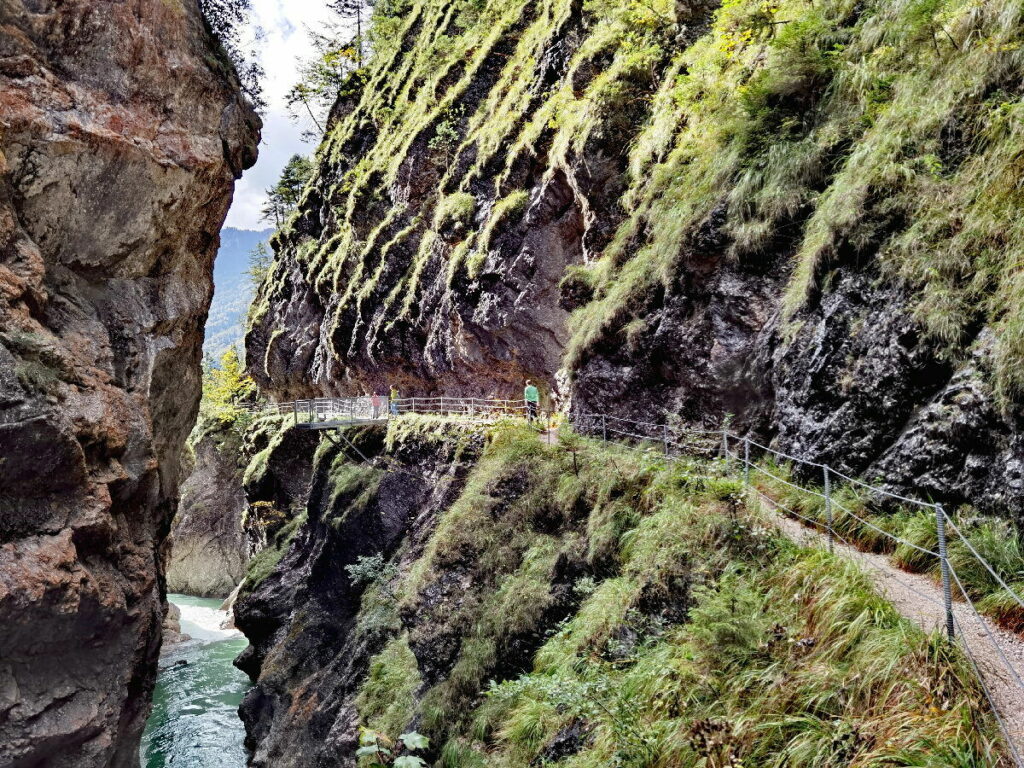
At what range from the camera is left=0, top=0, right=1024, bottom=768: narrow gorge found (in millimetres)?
5531

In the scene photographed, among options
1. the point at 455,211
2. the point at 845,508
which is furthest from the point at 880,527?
the point at 455,211

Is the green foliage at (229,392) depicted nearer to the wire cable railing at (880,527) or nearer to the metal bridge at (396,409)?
the metal bridge at (396,409)

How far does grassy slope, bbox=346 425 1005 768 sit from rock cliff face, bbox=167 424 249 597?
→ 29585 mm

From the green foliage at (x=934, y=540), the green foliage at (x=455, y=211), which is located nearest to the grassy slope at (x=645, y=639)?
the green foliage at (x=934, y=540)

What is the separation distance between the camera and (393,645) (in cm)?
1358

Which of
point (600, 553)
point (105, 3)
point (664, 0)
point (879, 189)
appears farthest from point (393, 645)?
point (664, 0)

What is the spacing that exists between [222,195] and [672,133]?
10931 mm

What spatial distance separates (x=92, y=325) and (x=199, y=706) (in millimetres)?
17475

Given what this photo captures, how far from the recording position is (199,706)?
72.4 ft

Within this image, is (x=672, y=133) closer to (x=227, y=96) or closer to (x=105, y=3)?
(x=227, y=96)

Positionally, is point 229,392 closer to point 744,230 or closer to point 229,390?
point 229,390

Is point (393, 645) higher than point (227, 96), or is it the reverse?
point (227, 96)

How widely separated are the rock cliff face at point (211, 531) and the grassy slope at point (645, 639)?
29.6m

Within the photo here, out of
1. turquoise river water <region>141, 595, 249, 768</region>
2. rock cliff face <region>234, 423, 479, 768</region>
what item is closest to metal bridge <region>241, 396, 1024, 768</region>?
rock cliff face <region>234, 423, 479, 768</region>
